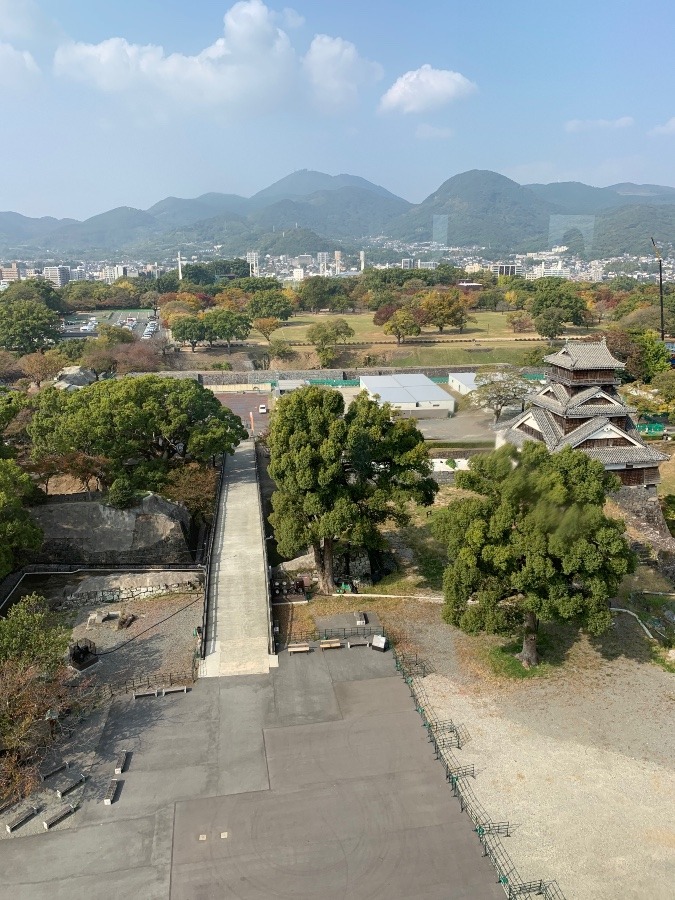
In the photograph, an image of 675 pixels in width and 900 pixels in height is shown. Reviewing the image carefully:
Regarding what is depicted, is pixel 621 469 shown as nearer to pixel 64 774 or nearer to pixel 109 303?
pixel 64 774

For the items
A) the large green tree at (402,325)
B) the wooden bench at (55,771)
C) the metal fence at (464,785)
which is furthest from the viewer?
the large green tree at (402,325)

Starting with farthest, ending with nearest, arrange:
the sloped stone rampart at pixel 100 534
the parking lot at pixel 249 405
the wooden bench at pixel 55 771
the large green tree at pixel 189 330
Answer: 1. the large green tree at pixel 189 330
2. the parking lot at pixel 249 405
3. the sloped stone rampart at pixel 100 534
4. the wooden bench at pixel 55 771

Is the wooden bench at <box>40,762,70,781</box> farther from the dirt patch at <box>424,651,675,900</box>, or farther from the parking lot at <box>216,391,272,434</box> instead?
the parking lot at <box>216,391,272,434</box>

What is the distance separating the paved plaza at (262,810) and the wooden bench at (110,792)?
116 mm

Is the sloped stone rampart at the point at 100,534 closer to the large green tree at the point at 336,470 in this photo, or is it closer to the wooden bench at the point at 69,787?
the large green tree at the point at 336,470

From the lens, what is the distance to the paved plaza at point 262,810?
40.0 ft

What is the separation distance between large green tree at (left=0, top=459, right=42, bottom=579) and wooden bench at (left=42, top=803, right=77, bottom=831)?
32.0 feet

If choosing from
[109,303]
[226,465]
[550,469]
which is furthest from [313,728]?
[109,303]

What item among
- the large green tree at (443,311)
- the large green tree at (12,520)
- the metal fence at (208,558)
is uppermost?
the large green tree at (443,311)

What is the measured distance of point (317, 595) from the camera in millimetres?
23562

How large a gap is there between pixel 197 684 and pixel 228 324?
55.8m

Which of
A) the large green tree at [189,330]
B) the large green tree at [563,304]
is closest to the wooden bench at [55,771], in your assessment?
the large green tree at [189,330]

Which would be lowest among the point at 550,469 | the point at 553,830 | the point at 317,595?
the point at 553,830

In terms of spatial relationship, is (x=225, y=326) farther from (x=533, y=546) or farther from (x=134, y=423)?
(x=533, y=546)
